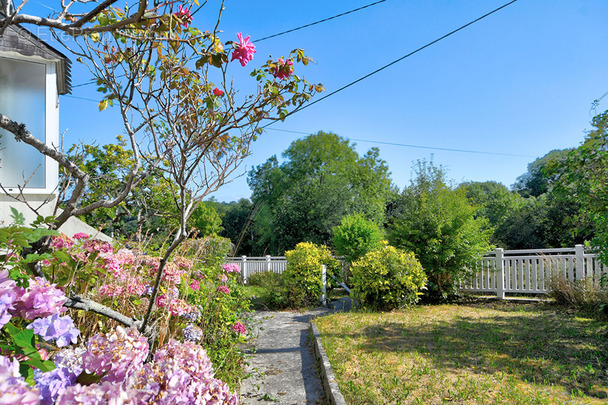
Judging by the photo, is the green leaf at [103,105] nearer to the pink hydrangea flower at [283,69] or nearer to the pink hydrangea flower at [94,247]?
the pink hydrangea flower at [94,247]

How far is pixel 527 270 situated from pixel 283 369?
6795 millimetres

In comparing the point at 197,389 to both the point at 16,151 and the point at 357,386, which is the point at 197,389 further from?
the point at 16,151

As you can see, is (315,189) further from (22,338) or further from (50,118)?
(22,338)

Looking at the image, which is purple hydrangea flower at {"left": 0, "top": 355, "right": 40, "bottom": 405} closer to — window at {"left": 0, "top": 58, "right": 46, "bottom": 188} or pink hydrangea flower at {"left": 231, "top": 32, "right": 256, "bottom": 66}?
pink hydrangea flower at {"left": 231, "top": 32, "right": 256, "bottom": 66}

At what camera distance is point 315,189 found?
1866cm

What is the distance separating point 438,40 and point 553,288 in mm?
5628

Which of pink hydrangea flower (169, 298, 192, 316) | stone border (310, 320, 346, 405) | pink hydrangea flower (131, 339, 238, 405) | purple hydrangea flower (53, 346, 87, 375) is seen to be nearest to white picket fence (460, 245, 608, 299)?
stone border (310, 320, 346, 405)

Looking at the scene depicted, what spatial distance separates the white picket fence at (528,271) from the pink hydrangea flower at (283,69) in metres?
7.65

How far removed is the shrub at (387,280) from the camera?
287 inches

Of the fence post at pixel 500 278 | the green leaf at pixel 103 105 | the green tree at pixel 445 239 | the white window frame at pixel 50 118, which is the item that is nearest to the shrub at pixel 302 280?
the green tree at pixel 445 239

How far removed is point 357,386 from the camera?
3.35 metres

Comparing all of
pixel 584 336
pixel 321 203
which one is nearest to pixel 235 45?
pixel 584 336

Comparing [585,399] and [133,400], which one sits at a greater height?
[133,400]

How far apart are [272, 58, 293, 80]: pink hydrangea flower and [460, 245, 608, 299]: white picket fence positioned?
7.65 m
